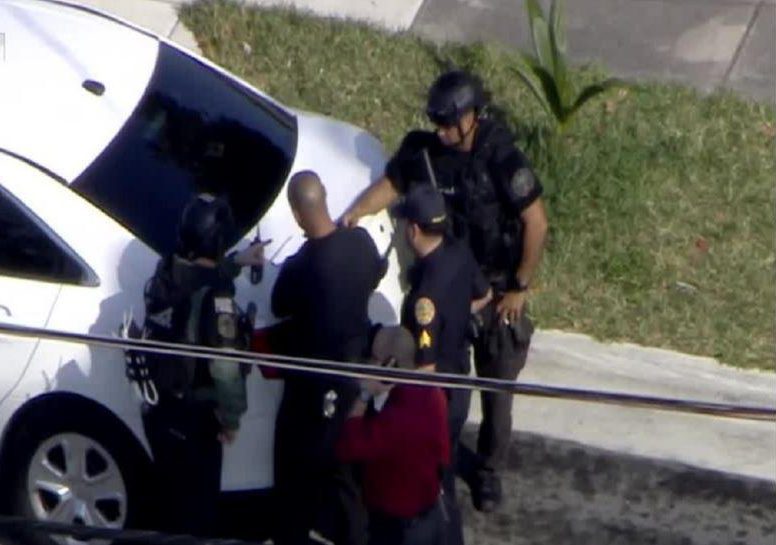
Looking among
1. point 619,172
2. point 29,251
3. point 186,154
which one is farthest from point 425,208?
point 619,172

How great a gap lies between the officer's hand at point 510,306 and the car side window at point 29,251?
4.95 feet

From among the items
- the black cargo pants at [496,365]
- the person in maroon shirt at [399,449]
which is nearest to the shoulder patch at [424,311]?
the person in maroon shirt at [399,449]

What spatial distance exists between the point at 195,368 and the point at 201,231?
449 mm

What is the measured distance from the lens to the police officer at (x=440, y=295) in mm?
6941

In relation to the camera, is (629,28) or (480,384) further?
(629,28)

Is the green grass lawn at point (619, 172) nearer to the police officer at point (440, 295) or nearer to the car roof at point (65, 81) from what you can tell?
the police officer at point (440, 295)

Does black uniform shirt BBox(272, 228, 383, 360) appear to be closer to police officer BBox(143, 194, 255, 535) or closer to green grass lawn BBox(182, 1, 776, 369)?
police officer BBox(143, 194, 255, 535)

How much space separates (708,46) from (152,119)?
3956mm

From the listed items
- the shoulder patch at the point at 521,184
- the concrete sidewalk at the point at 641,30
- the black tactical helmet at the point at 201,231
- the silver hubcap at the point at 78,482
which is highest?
the concrete sidewalk at the point at 641,30

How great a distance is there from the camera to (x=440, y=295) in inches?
276

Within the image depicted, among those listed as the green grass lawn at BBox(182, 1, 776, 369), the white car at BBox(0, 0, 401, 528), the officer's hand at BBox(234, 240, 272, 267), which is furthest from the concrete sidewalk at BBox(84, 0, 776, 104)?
the officer's hand at BBox(234, 240, 272, 267)

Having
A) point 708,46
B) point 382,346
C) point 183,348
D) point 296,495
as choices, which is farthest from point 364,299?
point 708,46

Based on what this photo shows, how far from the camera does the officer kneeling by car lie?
673 cm

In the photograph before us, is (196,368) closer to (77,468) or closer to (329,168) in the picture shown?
(77,468)
